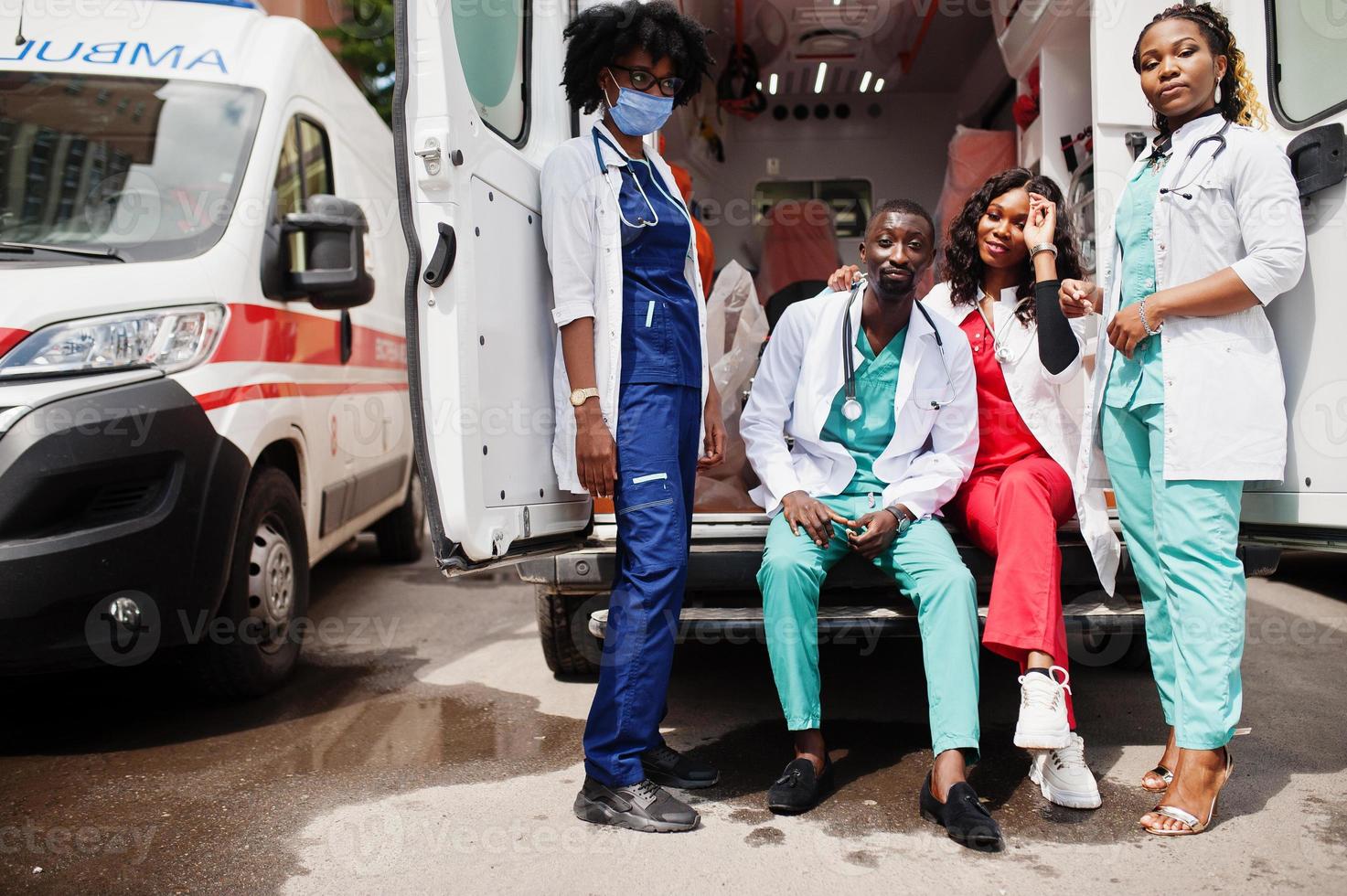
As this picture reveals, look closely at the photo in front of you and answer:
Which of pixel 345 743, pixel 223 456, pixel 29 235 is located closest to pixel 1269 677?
pixel 345 743

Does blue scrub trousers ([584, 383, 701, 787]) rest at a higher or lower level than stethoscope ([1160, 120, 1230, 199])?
lower

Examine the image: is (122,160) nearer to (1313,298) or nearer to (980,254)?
(980,254)

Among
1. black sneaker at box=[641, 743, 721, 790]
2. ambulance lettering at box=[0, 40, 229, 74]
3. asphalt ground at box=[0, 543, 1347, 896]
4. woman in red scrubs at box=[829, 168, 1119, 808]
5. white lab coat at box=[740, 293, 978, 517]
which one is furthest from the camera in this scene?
ambulance lettering at box=[0, 40, 229, 74]

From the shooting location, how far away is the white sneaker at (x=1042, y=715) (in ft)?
8.74

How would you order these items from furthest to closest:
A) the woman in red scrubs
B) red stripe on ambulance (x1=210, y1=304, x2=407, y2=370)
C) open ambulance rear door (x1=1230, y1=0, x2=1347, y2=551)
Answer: red stripe on ambulance (x1=210, y1=304, x2=407, y2=370), the woman in red scrubs, open ambulance rear door (x1=1230, y1=0, x2=1347, y2=551)

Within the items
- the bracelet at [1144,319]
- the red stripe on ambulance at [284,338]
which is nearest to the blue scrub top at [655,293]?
the bracelet at [1144,319]

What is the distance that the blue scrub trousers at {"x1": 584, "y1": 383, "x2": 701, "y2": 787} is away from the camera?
8.83ft

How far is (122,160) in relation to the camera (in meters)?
3.68

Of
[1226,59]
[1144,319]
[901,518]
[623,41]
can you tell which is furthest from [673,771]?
[1226,59]

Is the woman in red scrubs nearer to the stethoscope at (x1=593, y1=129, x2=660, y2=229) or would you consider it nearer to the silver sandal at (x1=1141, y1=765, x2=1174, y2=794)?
the silver sandal at (x1=1141, y1=765, x2=1174, y2=794)

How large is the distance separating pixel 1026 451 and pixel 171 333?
2.56 metres

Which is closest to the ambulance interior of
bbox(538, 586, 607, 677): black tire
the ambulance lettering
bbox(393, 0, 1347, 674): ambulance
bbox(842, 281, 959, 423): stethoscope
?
bbox(393, 0, 1347, 674): ambulance

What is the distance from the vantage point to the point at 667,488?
273cm

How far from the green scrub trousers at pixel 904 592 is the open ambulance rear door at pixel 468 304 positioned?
66 cm
